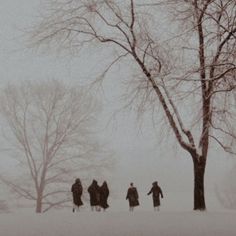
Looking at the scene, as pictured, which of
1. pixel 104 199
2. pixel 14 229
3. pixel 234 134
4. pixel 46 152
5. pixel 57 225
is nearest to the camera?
pixel 14 229

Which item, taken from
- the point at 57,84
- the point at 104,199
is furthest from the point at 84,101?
the point at 104,199

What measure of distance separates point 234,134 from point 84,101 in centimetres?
1860

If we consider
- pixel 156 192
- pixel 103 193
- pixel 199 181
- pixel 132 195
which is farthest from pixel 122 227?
pixel 156 192

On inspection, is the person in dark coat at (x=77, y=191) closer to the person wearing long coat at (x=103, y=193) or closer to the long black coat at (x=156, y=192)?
the person wearing long coat at (x=103, y=193)

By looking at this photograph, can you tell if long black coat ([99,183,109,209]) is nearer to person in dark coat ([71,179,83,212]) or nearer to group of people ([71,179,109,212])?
group of people ([71,179,109,212])

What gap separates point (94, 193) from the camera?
23984 millimetres

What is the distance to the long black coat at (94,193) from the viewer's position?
2392 cm

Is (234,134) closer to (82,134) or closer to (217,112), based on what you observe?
(217,112)

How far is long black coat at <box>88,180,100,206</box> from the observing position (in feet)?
78.5

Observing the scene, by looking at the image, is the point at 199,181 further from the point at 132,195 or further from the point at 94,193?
the point at 94,193

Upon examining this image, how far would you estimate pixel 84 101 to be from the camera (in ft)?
119

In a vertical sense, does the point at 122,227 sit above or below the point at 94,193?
below

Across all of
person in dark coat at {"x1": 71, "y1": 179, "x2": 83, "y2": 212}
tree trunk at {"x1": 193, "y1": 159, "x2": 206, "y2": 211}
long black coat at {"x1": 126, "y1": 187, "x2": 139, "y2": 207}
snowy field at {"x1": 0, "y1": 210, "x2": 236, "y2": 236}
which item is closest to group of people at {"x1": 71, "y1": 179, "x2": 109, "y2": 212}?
person in dark coat at {"x1": 71, "y1": 179, "x2": 83, "y2": 212}

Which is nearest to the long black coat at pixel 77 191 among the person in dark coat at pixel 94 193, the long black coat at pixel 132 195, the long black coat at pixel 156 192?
the person in dark coat at pixel 94 193
